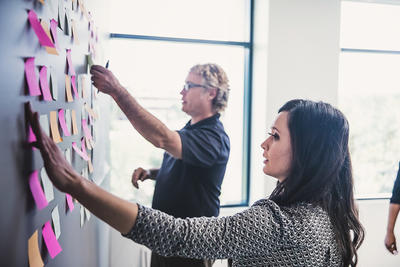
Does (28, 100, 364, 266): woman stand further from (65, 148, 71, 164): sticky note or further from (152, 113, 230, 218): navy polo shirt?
(152, 113, 230, 218): navy polo shirt

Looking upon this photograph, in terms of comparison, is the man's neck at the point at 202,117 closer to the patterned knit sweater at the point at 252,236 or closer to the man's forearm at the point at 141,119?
the man's forearm at the point at 141,119

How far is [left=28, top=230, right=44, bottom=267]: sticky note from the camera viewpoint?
60cm

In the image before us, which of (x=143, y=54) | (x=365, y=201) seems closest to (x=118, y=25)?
(x=143, y=54)

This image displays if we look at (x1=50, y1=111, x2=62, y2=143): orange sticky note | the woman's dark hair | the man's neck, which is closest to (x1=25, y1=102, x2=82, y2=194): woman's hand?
(x1=50, y1=111, x2=62, y2=143): orange sticky note

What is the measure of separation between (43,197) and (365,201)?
2.99 m

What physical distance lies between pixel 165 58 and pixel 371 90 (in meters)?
1.97

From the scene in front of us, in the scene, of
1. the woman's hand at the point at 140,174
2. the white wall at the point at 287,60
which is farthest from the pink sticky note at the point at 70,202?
the white wall at the point at 287,60

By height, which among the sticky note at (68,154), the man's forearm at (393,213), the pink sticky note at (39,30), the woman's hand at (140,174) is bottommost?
the man's forearm at (393,213)

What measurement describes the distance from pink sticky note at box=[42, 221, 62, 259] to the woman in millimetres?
142

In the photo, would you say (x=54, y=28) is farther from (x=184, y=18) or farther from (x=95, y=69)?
(x=184, y=18)

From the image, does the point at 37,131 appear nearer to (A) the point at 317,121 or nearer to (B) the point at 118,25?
(A) the point at 317,121

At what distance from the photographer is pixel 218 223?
0.76 meters

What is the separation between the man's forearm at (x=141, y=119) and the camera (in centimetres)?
103

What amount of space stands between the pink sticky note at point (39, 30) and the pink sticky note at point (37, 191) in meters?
0.25
